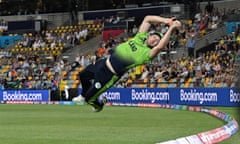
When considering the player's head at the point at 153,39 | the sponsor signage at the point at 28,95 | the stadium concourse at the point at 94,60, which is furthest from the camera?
the sponsor signage at the point at 28,95

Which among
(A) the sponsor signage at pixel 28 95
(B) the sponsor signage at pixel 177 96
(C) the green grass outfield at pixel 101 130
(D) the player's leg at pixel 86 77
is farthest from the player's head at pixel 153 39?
(A) the sponsor signage at pixel 28 95

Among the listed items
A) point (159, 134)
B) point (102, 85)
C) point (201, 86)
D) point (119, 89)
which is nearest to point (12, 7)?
point (119, 89)

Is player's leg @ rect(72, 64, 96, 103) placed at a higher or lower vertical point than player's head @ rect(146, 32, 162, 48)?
lower

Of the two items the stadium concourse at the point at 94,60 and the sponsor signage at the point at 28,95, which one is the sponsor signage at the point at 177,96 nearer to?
the stadium concourse at the point at 94,60

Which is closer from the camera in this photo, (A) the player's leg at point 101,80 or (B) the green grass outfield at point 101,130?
(A) the player's leg at point 101,80

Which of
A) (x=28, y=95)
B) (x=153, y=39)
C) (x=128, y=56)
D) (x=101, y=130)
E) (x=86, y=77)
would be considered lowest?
(x=28, y=95)

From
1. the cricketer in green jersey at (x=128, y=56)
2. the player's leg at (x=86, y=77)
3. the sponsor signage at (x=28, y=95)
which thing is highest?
the cricketer in green jersey at (x=128, y=56)

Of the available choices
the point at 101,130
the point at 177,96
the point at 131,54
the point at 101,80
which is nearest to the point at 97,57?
the point at 177,96

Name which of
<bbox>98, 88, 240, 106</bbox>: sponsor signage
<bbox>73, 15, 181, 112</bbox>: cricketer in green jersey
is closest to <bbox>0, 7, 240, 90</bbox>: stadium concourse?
<bbox>98, 88, 240, 106</bbox>: sponsor signage

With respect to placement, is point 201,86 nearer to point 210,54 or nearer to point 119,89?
point 210,54

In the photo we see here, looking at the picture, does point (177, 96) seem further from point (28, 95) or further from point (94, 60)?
point (28, 95)

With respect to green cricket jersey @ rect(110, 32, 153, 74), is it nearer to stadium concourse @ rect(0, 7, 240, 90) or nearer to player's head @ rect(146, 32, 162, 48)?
player's head @ rect(146, 32, 162, 48)

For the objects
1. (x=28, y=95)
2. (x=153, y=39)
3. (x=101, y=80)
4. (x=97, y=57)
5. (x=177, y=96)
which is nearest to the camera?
(x=153, y=39)

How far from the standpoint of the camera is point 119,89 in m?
32.8
